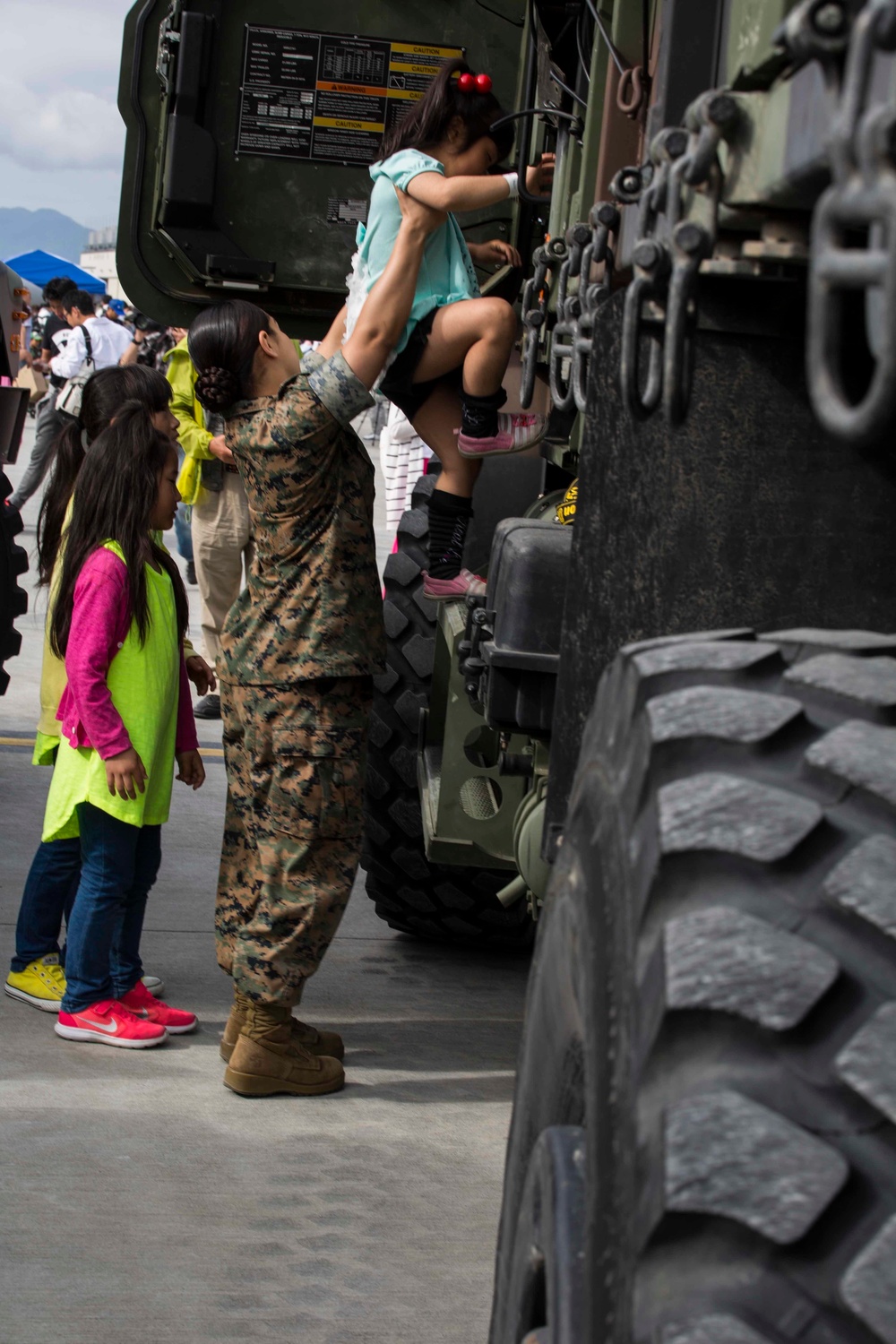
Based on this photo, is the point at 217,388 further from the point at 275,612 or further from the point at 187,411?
the point at 187,411

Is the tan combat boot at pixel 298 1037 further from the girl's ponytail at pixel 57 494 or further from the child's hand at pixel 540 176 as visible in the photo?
the child's hand at pixel 540 176

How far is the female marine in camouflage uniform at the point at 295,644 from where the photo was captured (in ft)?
11.2

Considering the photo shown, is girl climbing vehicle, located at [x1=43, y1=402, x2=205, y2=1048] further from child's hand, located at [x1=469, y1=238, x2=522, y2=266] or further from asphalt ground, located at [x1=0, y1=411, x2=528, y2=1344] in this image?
child's hand, located at [x1=469, y1=238, x2=522, y2=266]

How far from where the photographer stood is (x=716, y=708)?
1264 mm

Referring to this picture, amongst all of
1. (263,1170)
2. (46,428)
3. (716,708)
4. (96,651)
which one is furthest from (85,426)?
(46,428)

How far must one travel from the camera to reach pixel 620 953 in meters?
1.25

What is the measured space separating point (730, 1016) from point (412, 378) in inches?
108

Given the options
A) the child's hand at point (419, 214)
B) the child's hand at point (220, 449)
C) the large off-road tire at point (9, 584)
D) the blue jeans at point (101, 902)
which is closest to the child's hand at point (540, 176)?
the child's hand at point (419, 214)

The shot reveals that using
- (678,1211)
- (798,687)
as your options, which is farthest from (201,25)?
(678,1211)

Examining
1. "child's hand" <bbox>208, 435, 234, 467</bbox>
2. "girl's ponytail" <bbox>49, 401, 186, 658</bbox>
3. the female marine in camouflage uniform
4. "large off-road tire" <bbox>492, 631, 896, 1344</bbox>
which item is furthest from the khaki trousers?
"large off-road tire" <bbox>492, 631, 896, 1344</bbox>

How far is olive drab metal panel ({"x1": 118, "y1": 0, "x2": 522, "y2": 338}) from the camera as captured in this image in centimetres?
445

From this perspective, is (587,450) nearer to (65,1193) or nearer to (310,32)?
(65,1193)

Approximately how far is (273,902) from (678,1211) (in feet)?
8.55

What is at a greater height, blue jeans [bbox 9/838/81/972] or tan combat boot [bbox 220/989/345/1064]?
blue jeans [bbox 9/838/81/972]
